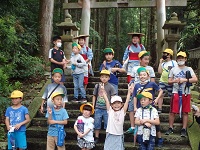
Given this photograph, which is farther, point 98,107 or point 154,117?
point 98,107

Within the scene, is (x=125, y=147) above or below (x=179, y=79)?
below

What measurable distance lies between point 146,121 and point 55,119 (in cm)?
160

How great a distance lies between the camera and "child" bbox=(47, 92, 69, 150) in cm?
453

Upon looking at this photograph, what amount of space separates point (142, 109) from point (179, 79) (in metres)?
1.10

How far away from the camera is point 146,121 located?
4215 millimetres

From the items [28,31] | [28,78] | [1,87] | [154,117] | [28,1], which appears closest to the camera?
[154,117]

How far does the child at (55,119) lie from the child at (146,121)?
1.32 meters

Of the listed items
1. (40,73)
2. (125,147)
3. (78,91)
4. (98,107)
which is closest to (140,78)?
(98,107)

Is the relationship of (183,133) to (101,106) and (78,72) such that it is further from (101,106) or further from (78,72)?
(78,72)

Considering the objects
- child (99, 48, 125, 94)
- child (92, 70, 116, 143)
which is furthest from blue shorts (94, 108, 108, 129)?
child (99, 48, 125, 94)

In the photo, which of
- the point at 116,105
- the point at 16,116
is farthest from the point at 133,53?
the point at 16,116

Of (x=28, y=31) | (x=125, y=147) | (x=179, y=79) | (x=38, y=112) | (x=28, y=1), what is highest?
(x=28, y=1)

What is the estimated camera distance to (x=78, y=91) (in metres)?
6.30

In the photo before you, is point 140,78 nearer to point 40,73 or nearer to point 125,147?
point 125,147
